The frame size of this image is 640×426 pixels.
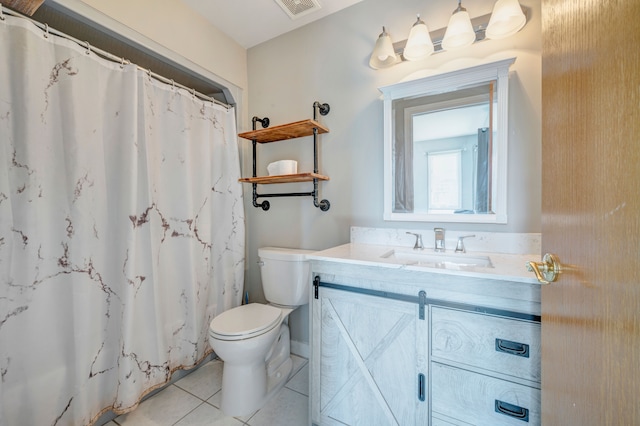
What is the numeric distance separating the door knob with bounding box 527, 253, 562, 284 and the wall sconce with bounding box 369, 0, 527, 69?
4.05 ft

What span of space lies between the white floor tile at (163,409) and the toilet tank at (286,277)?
2.43ft

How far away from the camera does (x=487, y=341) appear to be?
90 cm

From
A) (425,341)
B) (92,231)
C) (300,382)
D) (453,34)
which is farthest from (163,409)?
(453,34)

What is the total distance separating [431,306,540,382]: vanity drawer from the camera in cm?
84

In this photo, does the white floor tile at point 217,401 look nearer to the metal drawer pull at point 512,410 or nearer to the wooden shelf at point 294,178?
the metal drawer pull at point 512,410

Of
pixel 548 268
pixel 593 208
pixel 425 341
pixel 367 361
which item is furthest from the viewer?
pixel 367 361

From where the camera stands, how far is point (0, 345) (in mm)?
985

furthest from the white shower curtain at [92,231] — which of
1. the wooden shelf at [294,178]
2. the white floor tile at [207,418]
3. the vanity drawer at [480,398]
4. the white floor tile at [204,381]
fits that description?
the vanity drawer at [480,398]

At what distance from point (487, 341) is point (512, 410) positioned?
0.23m

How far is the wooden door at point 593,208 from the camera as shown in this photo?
1.10ft

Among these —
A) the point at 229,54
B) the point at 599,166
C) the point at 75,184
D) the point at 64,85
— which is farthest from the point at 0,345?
the point at 229,54

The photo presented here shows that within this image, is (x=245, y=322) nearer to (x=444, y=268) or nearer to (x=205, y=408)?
(x=205, y=408)

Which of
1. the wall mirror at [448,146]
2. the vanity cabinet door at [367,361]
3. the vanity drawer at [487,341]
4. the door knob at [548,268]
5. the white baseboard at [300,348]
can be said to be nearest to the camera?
the door knob at [548,268]

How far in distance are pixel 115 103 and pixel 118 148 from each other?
0.24m
